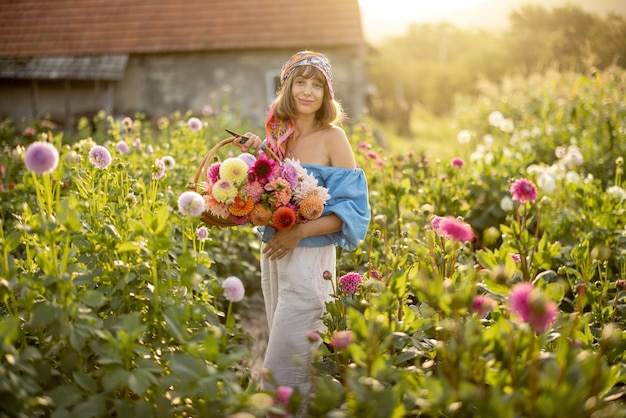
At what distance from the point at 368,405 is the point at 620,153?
478 cm

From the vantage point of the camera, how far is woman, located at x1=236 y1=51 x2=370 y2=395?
8.33 ft

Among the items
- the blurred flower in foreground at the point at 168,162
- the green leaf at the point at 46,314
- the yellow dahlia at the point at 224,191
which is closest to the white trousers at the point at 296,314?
the yellow dahlia at the point at 224,191

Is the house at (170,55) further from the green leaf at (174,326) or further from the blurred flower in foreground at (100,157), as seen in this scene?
the green leaf at (174,326)

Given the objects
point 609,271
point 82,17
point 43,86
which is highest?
point 82,17

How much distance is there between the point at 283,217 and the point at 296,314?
1.62ft

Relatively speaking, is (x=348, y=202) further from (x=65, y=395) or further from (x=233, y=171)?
(x=65, y=395)

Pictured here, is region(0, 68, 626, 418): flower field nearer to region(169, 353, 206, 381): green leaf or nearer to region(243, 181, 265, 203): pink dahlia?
region(169, 353, 206, 381): green leaf

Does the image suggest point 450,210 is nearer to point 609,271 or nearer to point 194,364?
point 609,271

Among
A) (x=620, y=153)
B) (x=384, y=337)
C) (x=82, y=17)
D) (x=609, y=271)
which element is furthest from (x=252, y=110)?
(x=384, y=337)

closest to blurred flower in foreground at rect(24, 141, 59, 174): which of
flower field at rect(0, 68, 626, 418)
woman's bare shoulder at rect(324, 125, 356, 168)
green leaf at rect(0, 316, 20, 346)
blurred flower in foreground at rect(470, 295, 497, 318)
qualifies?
flower field at rect(0, 68, 626, 418)

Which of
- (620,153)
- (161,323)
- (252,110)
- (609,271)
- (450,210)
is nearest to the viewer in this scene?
(161,323)

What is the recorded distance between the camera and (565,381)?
145 cm

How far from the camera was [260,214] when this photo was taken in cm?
229

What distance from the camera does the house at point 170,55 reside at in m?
13.1
